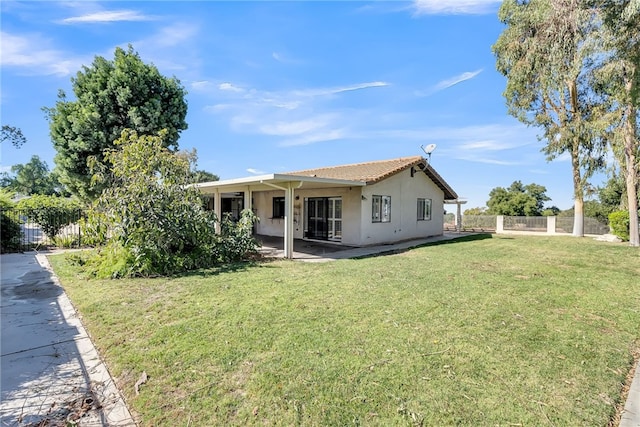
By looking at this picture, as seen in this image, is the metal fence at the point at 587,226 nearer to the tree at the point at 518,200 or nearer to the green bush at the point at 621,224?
the green bush at the point at 621,224

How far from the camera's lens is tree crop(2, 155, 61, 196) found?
1816 inches

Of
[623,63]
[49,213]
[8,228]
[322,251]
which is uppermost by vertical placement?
[623,63]

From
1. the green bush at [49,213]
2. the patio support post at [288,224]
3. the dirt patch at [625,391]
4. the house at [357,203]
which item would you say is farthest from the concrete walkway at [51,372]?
the green bush at [49,213]

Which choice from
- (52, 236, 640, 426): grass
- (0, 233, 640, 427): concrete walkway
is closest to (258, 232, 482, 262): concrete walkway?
(52, 236, 640, 426): grass

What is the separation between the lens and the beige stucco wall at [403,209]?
1415 cm

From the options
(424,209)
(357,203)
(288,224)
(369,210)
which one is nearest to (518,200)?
(424,209)

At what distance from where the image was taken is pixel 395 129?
69.9 ft

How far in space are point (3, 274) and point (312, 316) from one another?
8542mm

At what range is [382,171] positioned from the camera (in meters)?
14.8

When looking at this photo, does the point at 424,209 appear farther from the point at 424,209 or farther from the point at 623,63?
the point at 623,63

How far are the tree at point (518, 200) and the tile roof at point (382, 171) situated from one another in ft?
78.7

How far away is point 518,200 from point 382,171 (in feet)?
107

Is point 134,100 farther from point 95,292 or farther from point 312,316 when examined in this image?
point 312,316

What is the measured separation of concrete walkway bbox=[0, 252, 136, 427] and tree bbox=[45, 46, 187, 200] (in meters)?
11.1
